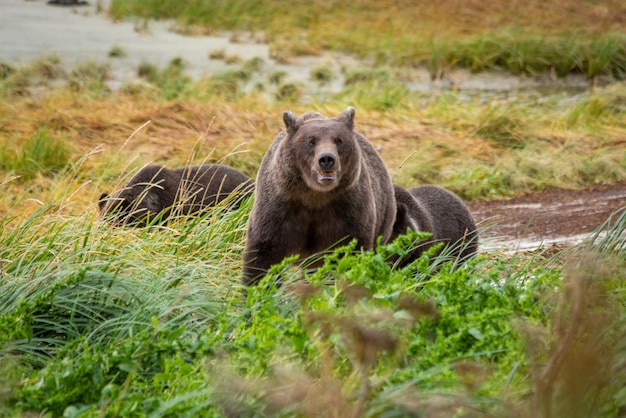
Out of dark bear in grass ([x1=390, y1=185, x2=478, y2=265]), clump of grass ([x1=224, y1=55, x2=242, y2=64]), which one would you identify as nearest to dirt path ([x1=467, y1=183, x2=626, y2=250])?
dark bear in grass ([x1=390, y1=185, x2=478, y2=265])

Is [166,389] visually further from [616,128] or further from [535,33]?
[535,33]

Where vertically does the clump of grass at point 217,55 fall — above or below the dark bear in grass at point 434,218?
below

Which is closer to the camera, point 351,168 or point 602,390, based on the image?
point 602,390

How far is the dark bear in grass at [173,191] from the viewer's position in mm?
7480

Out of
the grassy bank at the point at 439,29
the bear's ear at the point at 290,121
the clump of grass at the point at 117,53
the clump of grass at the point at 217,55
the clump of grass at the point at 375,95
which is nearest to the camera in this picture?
the bear's ear at the point at 290,121

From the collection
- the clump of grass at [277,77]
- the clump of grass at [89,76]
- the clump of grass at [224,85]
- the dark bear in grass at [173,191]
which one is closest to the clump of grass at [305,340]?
the dark bear in grass at [173,191]

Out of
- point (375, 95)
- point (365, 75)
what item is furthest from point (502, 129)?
point (365, 75)

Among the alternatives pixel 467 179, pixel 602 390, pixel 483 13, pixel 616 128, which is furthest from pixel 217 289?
pixel 483 13

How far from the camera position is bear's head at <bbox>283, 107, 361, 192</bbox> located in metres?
5.54

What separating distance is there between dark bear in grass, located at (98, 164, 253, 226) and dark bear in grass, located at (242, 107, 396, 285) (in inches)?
54.1

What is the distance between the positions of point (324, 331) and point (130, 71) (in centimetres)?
1422

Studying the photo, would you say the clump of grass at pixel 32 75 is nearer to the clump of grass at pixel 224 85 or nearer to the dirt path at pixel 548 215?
the clump of grass at pixel 224 85

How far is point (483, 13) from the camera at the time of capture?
23547 mm

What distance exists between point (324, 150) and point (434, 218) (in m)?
2.13
